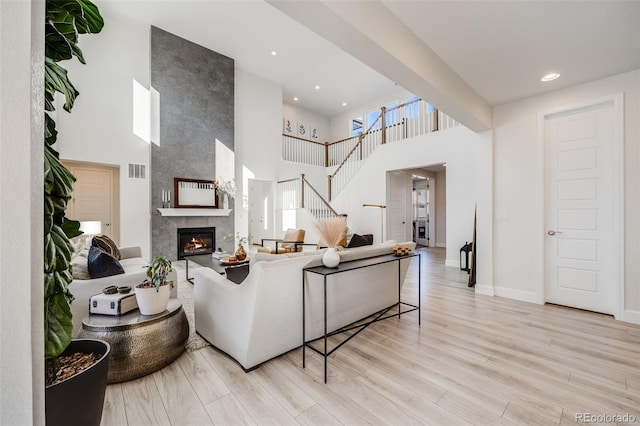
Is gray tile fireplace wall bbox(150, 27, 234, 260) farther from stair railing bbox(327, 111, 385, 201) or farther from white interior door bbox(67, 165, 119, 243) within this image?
stair railing bbox(327, 111, 385, 201)

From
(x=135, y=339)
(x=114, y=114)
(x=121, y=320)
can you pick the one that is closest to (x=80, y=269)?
(x=121, y=320)

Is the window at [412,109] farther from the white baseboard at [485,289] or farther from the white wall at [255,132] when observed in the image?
the white baseboard at [485,289]

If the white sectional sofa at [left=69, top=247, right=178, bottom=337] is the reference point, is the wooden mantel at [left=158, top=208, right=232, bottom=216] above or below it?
above

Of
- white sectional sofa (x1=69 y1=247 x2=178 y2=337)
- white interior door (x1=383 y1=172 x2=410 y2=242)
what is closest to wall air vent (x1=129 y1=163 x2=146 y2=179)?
white sectional sofa (x1=69 y1=247 x2=178 y2=337)

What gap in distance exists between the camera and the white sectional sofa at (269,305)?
1996 millimetres

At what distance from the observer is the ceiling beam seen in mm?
1646

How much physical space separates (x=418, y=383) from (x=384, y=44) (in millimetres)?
2465

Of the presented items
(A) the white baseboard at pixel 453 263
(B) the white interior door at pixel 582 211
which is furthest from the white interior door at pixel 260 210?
(B) the white interior door at pixel 582 211

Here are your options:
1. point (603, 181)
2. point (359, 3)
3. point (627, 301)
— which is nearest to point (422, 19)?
point (359, 3)

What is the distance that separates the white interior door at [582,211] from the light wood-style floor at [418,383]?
0.63 meters

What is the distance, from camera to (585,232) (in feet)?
11.0

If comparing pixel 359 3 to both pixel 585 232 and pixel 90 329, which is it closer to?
pixel 90 329

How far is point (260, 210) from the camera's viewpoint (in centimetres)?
912
